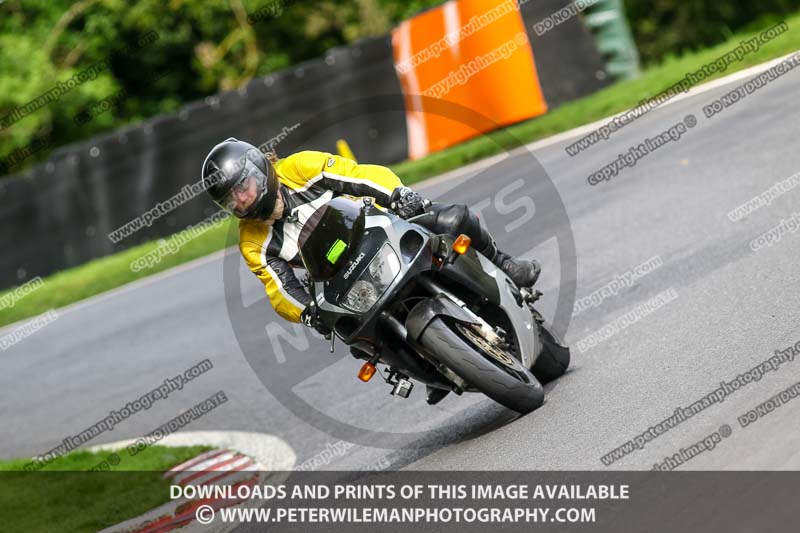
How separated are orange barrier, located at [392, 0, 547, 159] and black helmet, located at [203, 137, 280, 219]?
35.3ft

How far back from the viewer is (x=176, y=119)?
19.7 m

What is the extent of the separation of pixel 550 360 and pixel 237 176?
2.31 meters

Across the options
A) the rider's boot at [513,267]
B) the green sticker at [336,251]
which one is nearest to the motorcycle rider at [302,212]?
the rider's boot at [513,267]

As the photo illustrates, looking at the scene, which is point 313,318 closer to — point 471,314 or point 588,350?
point 471,314

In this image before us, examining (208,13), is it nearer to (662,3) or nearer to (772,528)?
(662,3)

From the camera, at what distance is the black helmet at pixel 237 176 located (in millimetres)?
7105

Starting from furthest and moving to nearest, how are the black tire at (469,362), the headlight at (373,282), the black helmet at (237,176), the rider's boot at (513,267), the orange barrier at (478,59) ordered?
the orange barrier at (478,59) < the rider's boot at (513,267) < the black helmet at (237,176) < the headlight at (373,282) < the black tire at (469,362)

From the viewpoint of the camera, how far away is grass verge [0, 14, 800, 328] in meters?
17.4

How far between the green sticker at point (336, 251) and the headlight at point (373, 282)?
6.8 inches

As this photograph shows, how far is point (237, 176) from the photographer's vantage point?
710cm

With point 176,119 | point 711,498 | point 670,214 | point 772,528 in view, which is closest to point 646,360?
point 711,498

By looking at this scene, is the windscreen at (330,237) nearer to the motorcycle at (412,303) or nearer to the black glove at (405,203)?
the motorcycle at (412,303)

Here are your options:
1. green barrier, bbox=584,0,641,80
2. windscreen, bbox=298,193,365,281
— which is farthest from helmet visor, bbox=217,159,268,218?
green barrier, bbox=584,0,641,80

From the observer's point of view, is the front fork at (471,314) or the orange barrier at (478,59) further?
the orange barrier at (478,59)
